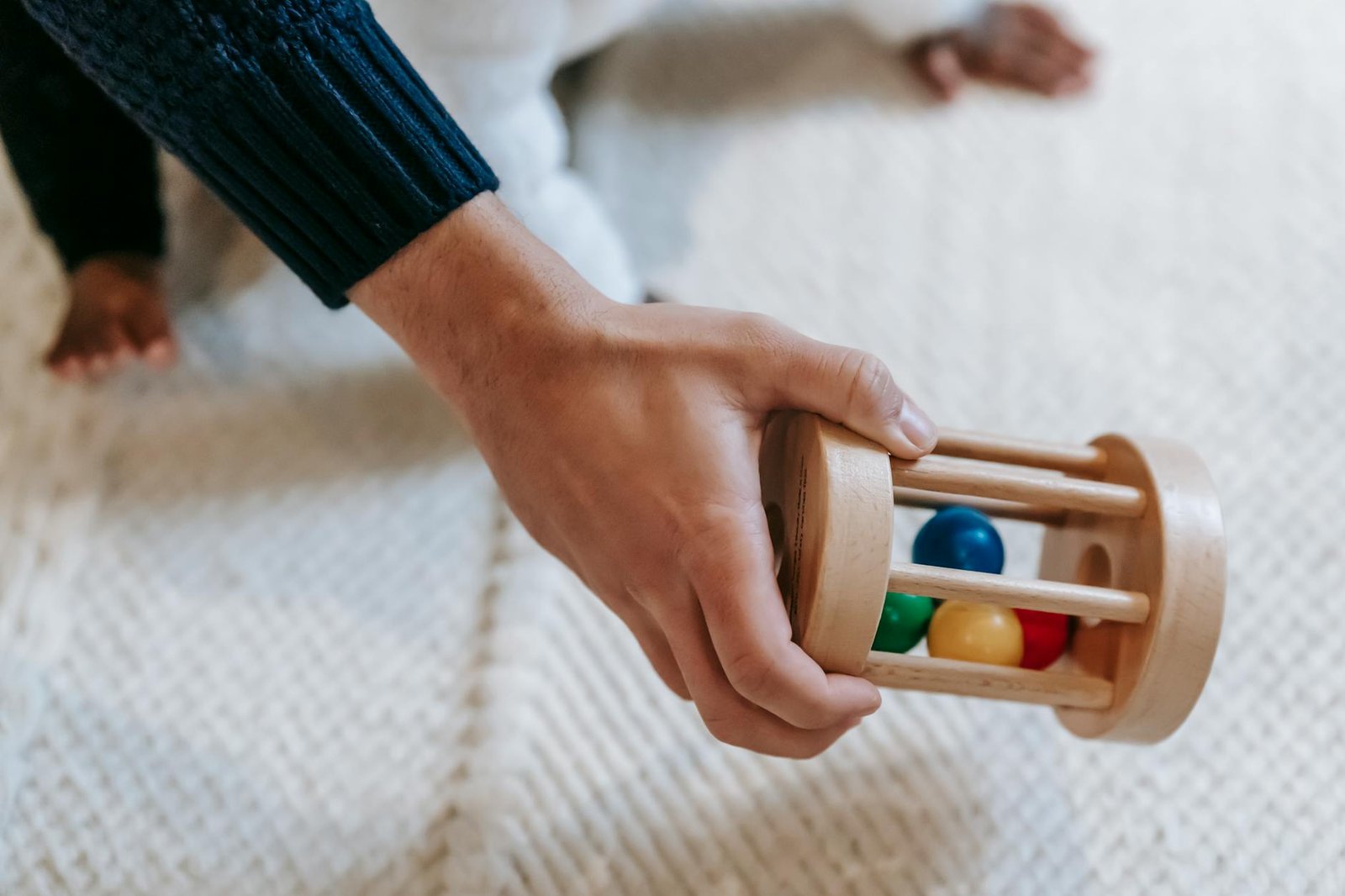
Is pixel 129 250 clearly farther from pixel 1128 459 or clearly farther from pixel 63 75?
pixel 1128 459

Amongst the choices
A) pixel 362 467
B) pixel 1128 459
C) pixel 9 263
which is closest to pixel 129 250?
pixel 9 263

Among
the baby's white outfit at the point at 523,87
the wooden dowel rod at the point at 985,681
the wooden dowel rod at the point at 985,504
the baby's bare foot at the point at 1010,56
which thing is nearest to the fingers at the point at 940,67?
the baby's bare foot at the point at 1010,56

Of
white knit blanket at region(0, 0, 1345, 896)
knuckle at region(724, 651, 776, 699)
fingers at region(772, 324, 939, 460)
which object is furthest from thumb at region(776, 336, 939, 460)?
white knit blanket at region(0, 0, 1345, 896)

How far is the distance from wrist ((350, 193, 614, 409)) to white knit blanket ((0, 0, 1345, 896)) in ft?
0.73

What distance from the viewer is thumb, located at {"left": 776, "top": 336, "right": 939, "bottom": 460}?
0.44 meters

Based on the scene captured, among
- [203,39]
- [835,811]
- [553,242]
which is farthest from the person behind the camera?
[553,242]

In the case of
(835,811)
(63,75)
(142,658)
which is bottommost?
(835,811)

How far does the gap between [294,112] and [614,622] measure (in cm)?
34

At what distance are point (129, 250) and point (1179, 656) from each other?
2.34 feet

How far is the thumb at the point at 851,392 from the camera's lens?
0.44 m

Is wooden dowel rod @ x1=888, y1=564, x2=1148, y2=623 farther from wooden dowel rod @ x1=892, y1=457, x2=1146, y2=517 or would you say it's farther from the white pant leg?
the white pant leg

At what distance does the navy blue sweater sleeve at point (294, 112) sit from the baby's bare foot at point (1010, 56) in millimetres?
556

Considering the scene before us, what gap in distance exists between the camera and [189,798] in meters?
0.60

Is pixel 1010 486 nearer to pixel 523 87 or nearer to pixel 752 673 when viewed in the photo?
pixel 752 673
